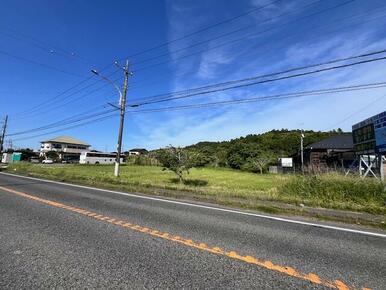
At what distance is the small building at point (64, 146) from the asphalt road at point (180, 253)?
11163 centimetres

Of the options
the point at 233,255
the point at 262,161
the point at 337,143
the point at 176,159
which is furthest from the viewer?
the point at 262,161

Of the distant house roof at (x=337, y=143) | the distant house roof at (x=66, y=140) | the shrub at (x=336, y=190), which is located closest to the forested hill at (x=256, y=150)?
the distant house roof at (x=337, y=143)

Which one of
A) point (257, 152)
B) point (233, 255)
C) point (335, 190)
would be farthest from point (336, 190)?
point (257, 152)

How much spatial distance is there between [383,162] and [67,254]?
53.1 feet

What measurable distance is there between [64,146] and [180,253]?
409 feet

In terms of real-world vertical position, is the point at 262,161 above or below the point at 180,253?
above

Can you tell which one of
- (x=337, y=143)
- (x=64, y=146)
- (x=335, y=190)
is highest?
(x=64, y=146)

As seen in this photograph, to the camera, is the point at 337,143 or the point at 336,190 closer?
the point at 336,190

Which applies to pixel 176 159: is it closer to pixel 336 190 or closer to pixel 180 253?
pixel 336 190

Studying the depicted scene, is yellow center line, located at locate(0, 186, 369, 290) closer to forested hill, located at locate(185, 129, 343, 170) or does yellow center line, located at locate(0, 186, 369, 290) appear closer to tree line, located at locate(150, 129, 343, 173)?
tree line, located at locate(150, 129, 343, 173)

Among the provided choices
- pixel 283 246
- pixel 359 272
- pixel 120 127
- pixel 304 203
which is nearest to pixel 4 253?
pixel 283 246

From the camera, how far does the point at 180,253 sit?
190 inches

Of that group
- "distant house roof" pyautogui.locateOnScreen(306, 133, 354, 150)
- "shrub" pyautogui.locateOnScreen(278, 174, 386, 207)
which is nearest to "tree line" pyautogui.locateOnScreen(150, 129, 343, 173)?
"distant house roof" pyautogui.locateOnScreen(306, 133, 354, 150)

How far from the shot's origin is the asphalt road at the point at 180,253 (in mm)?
3760
